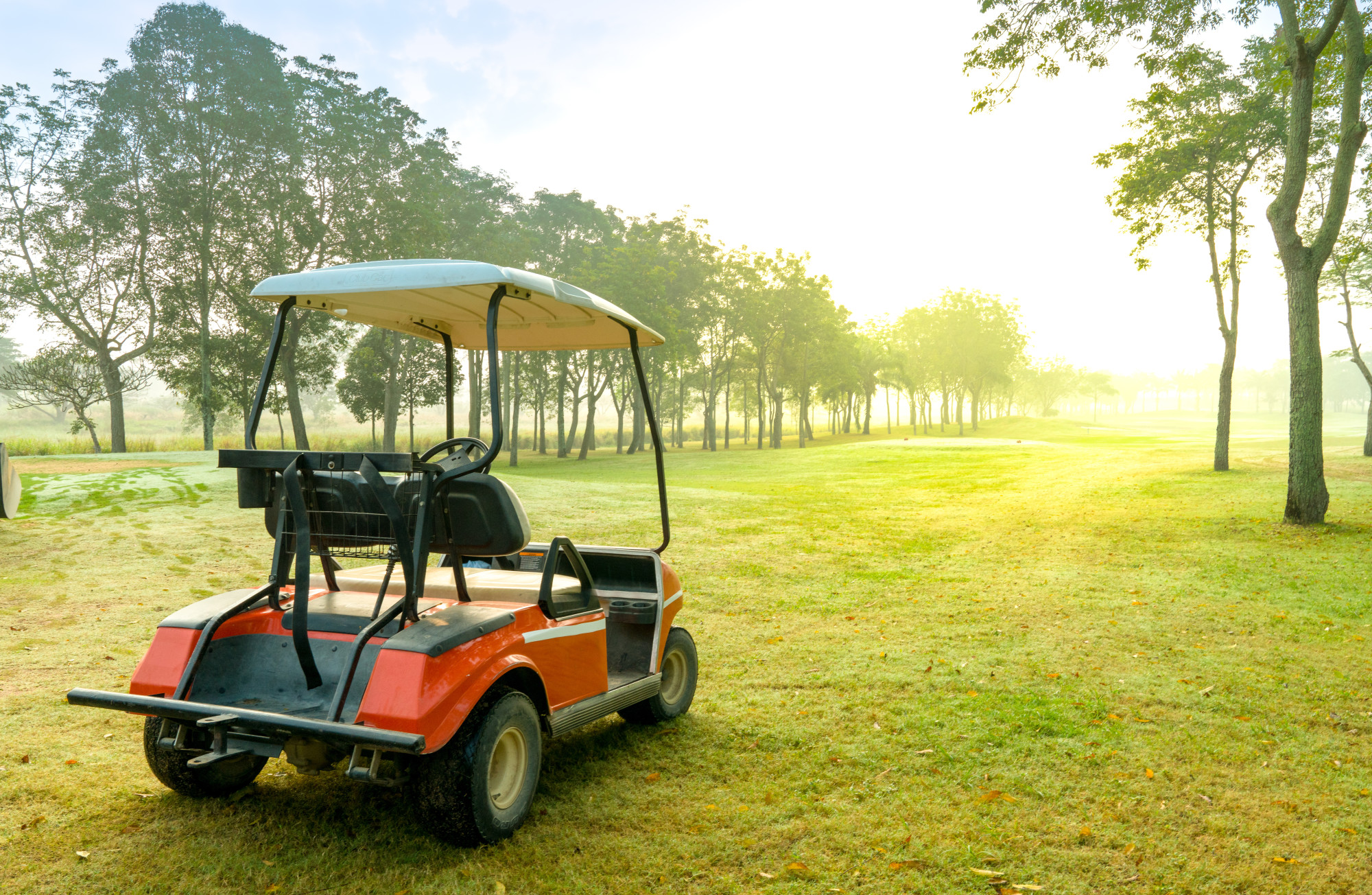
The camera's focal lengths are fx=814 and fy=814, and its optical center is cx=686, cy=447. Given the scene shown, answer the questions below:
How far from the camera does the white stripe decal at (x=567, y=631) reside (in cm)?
366

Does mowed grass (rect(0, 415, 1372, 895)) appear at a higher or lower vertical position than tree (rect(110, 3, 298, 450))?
lower

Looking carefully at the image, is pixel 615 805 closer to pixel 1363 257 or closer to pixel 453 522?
pixel 453 522

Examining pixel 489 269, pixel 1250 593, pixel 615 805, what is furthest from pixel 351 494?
pixel 1250 593

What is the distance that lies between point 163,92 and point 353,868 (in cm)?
3529

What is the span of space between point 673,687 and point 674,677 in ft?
0.21

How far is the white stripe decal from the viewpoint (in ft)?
12.0

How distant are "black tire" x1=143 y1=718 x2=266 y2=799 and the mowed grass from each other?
110 millimetres

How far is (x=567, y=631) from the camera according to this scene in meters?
3.92

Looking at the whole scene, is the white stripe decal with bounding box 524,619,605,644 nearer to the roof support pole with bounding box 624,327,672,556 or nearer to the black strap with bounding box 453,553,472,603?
the black strap with bounding box 453,553,472,603

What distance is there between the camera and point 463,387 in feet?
178

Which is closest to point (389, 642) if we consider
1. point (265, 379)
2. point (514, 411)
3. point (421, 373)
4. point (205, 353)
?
point (265, 379)

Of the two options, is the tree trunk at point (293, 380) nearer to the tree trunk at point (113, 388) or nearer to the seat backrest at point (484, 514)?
the tree trunk at point (113, 388)

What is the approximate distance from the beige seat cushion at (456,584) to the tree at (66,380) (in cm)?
3501

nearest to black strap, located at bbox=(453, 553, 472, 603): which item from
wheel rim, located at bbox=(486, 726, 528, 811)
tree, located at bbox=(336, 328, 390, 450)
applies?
wheel rim, located at bbox=(486, 726, 528, 811)
